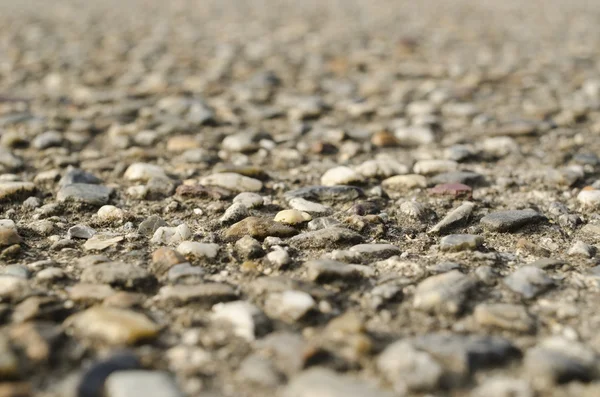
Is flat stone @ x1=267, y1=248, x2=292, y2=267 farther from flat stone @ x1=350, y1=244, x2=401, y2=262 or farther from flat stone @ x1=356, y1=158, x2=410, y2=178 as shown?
flat stone @ x1=356, y1=158, x2=410, y2=178

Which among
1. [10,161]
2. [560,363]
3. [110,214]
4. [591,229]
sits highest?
[10,161]

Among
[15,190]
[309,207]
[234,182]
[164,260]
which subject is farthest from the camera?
[234,182]

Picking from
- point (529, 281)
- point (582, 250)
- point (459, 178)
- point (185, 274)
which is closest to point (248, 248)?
point (185, 274)

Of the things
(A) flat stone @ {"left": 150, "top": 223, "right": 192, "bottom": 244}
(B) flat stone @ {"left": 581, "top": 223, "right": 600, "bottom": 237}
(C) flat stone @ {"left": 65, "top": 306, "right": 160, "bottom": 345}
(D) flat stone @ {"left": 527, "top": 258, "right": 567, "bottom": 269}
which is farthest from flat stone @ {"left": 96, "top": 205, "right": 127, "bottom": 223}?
(B) flat stone @ {"left": 581, "top": 223, "right": 600, "bottom": 237}

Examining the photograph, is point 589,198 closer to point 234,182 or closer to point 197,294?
point 234,182

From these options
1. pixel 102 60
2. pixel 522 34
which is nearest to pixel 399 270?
pixel 102 60

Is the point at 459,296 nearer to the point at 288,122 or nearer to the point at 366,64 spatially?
the point at 288,122

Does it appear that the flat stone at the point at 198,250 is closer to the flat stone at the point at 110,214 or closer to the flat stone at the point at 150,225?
the flat stone at the point at 150,225
